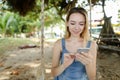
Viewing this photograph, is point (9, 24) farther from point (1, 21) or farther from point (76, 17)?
point (76, 17)

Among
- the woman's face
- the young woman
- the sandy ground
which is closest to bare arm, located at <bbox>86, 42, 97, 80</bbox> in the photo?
the young woman

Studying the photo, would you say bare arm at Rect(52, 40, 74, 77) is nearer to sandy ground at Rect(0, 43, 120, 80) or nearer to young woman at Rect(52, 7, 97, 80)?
young woman at Rect(52, 7, 97, 80)

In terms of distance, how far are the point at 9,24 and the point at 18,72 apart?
11.6m

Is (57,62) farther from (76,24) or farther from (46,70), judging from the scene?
(46,70)

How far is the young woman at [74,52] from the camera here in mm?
1394

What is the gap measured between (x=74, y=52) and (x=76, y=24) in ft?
0.52

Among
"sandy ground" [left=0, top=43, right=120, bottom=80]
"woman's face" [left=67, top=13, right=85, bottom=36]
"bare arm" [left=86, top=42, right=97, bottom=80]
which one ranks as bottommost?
"sandy ground" [left=0, top=43, right=120, bottom=80]

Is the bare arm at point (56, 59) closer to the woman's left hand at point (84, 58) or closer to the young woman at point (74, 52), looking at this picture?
the young woman at point (74, 52)

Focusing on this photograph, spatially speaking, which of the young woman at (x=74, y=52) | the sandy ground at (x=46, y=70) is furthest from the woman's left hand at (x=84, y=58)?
the sandy ground at (x=46, y=70)

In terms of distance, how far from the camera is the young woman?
1.39m

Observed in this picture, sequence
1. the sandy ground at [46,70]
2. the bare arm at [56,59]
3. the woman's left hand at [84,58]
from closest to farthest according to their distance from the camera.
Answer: the woman's left hand at [84,58] < the bare arm at [56,59] < the sandy ground at [46,70]

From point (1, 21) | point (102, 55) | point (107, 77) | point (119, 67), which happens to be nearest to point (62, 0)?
point (102, 55)

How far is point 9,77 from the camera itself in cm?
462

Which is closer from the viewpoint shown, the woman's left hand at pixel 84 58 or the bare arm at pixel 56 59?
the woman's left hand at pixel 84 58
